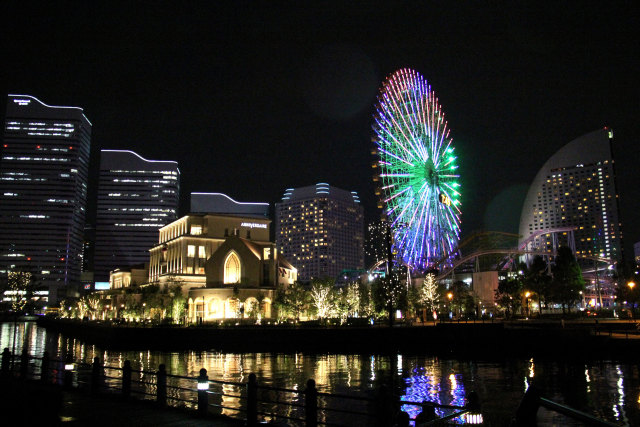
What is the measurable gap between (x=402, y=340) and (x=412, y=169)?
93.4 feet

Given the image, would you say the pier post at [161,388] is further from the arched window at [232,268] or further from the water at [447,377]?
the arched window at [232,268]

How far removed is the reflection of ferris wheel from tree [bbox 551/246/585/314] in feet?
65.7

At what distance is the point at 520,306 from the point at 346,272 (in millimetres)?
83611

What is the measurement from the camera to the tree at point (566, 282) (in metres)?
81.4

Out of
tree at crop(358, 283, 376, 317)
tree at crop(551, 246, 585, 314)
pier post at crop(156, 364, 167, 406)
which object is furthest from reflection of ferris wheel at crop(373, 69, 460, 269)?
pier post at crop(156, 364, 167, 406)

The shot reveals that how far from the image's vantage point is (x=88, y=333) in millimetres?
87250

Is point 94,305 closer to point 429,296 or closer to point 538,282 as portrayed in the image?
point 429,296

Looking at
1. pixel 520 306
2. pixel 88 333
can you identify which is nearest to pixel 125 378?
pixel 88 333

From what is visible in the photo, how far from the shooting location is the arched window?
9744 cm

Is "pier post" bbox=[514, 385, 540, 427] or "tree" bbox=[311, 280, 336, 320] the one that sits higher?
"tree" bbox=[311, 280, 336, 320]

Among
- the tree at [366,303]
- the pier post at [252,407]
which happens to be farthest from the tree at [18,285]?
the pier post at [252,407]

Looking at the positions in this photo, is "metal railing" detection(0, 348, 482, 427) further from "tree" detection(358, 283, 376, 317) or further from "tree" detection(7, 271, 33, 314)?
"tree" detection(358, 283, 376, 317)

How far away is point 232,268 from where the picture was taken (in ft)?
322

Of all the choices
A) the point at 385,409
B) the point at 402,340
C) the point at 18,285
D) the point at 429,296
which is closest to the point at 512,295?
the point at 429,296
